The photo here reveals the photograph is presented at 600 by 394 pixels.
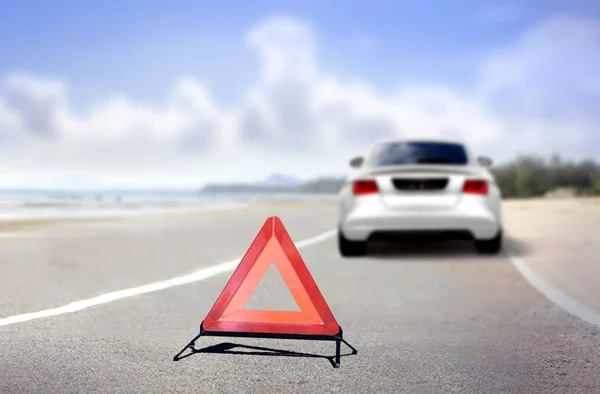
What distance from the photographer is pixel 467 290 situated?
367 inches

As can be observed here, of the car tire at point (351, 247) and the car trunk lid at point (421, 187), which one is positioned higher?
the car trunk lid at point (421, 187)

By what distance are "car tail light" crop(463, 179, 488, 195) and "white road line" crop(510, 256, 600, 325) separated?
1.20 meters

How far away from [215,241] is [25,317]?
1003 centimetres

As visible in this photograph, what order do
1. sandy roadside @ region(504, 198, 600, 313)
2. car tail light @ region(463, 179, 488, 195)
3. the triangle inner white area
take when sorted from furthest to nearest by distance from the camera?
car tail light @ region(463, 179, 488, 195) → sandy roadside @ region(504, 198, 600, 313) → the triangle inner white area

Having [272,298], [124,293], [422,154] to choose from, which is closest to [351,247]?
[422,154]

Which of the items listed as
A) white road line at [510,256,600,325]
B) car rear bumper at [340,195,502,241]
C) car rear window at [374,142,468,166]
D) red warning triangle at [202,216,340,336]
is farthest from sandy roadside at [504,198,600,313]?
red warning triangle at [202,216,340,336]

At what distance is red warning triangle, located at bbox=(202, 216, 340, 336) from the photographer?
5789mm

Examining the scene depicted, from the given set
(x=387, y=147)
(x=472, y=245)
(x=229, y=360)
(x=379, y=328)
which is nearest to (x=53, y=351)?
(x=229, y=360)

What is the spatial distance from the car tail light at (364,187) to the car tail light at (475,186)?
1323 millimetres

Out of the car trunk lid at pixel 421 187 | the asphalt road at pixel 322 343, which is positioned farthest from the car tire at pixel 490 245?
the car trunk lid at pixel 421 187

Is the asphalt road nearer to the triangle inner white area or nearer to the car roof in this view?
the triangle inner white area

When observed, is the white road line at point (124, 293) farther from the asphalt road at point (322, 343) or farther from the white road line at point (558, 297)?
the white road line at point (558, 297)

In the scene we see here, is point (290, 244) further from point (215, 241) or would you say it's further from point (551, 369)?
point (215, 241)

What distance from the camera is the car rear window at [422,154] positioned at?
13.0m
